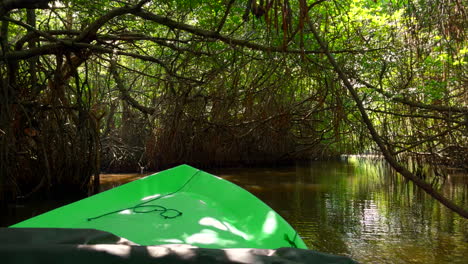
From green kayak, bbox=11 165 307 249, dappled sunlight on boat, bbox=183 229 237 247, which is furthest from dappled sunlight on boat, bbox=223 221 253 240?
dappled sunlight on boat, bbox=183 229 237 247

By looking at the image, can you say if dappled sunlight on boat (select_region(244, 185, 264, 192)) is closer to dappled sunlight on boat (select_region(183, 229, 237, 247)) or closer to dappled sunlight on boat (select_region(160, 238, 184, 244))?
dappled sunlight on boat (select_region(183, 229, 237, 247))

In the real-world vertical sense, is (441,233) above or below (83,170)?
below

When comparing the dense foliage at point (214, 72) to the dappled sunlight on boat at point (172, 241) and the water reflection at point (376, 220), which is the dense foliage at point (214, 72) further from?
the dappled sunlight on boat at point (172, 241)

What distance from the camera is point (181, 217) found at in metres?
2.47

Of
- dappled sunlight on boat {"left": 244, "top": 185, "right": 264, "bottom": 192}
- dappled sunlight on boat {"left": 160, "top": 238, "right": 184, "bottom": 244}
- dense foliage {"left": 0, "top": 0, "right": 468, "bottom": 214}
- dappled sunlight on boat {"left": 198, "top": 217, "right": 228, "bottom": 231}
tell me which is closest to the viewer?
dappled sunlight on boat {"left": 160, "top": 238, "right": 184, "bottom": 244}

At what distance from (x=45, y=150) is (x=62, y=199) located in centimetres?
91

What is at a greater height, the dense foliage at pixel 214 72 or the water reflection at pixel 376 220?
the dense foliage at pixel 214 72

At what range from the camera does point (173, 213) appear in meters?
2.56

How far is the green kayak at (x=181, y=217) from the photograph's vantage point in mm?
2096

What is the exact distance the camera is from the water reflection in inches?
133

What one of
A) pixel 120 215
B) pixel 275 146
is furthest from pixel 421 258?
pixel 275 146

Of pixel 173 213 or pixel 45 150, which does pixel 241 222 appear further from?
pixel 45 150

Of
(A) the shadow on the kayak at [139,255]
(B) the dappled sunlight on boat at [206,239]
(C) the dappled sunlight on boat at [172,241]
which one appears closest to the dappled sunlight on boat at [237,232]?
(B) the dappled sunlight on boat at [206,239]

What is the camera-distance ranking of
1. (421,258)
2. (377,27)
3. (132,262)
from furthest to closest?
1. (377,27)
2. (421,258)
3. (132,262)
